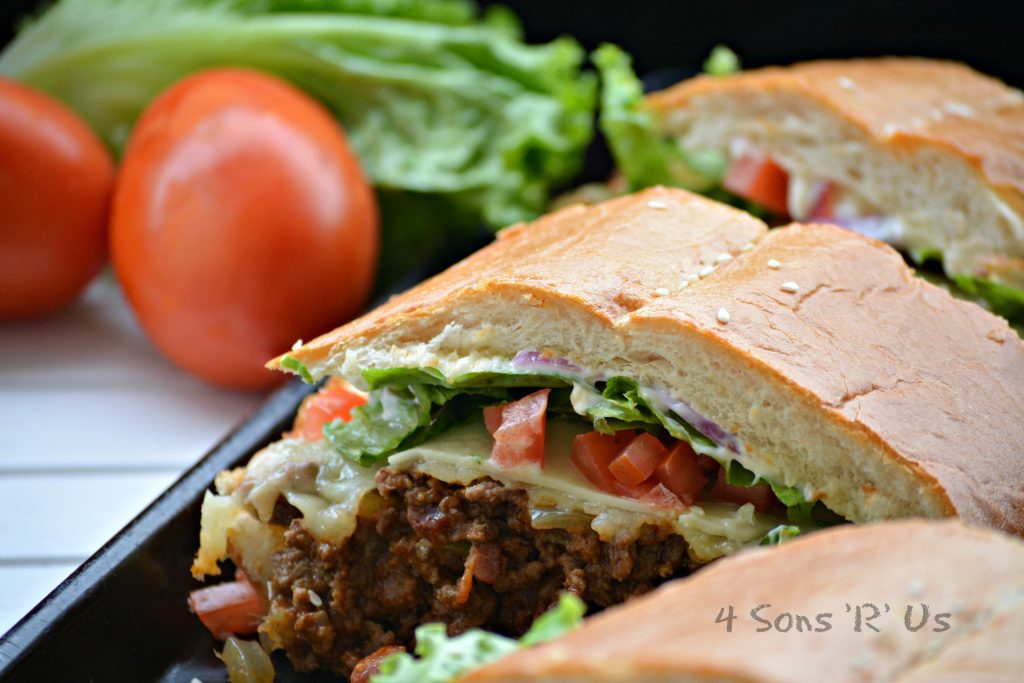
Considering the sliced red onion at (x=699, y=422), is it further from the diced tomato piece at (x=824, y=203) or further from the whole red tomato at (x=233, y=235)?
the whole red tomato at (x=233, y=235)

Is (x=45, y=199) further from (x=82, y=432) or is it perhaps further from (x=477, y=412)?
(x=477, y=412)

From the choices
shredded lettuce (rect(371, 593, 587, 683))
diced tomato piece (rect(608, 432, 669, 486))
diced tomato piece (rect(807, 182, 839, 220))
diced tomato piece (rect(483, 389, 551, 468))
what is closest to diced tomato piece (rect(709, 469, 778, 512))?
diced tomato piece (rect(608, 432, 669, 486))

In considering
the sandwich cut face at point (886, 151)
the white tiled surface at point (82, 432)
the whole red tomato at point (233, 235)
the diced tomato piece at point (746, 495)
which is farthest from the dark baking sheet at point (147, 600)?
the sandwich cut face at point (886, 151)

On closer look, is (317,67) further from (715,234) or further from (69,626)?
(69,626)

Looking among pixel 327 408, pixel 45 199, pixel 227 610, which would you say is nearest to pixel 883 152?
pixel 327 408

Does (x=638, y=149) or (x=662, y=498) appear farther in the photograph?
(x=638, y=149)

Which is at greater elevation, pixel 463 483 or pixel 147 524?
pixel 463 483
